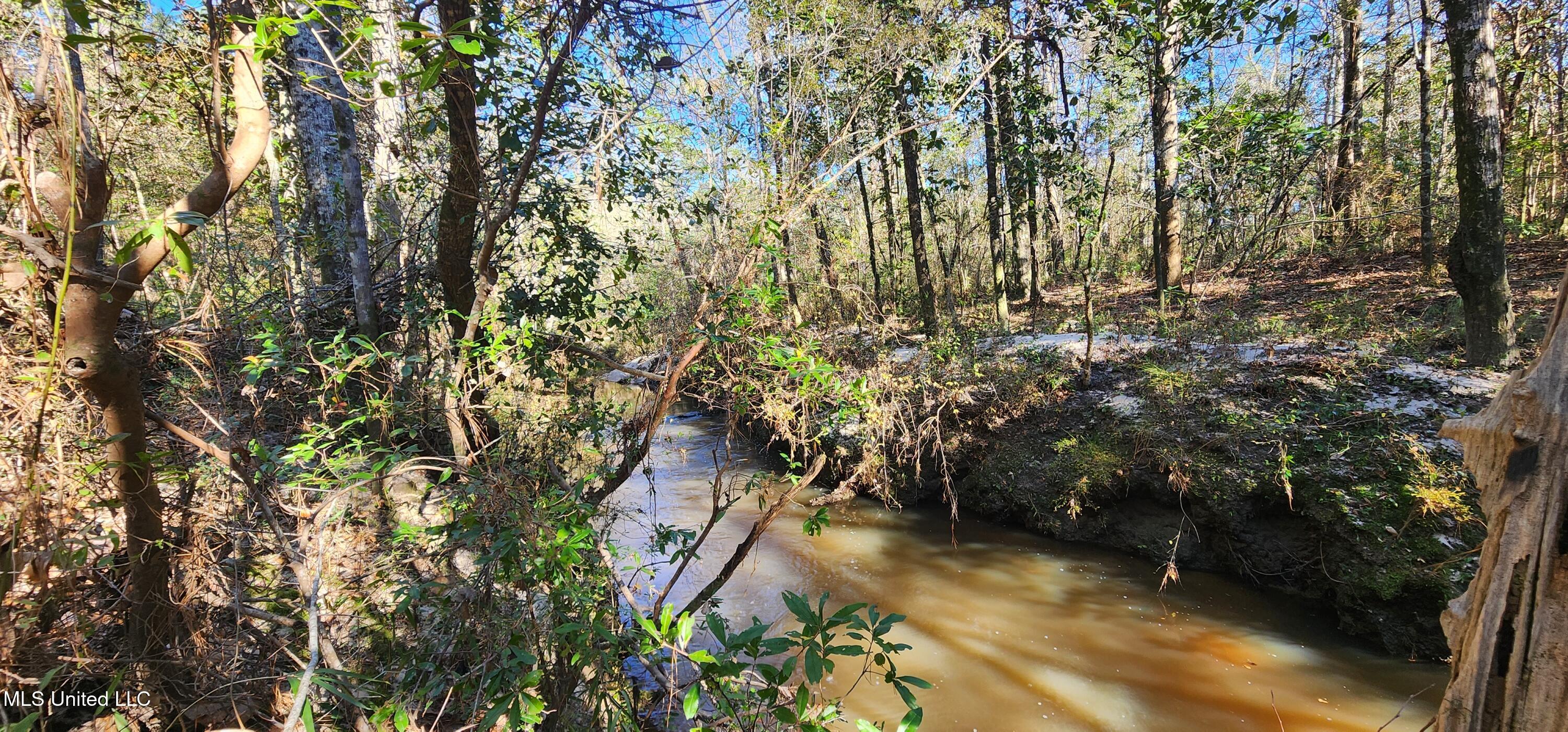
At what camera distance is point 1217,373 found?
20.1 feet

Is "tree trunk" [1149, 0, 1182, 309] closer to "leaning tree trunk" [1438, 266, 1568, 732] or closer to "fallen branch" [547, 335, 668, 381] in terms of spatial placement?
"leaning tree trunk" [1438, 266, 1568, 732]

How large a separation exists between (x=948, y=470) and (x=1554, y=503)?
21.3ft

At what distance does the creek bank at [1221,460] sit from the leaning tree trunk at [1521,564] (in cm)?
260

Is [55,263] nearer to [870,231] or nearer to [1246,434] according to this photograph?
[1246,434]

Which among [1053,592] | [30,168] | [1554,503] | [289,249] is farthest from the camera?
[1053,592]

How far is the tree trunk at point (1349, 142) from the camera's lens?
6.42 metres

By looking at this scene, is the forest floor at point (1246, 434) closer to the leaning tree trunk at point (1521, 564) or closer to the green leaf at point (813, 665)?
the leaning tree trunk at point (1521, 564)

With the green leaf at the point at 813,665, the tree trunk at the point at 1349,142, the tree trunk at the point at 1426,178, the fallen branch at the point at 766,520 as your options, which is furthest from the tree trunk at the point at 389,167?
the tree trunk at the point at 1426,178

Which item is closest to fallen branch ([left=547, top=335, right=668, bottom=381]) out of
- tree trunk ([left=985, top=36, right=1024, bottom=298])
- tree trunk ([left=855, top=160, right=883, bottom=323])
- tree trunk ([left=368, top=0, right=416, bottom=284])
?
tree trunk ([left=368, top=0, right=416, bottom=284])

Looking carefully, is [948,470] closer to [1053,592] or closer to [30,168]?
[1053,592]

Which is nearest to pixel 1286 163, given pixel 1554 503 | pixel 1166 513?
pixel 1166 513

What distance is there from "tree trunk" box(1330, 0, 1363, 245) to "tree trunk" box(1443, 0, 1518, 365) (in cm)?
96

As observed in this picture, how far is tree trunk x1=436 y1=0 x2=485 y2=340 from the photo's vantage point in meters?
2.83

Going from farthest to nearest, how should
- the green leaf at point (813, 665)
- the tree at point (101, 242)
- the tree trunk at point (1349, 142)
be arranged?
the tree trunk at point (1349, 142)
the green leaf at point (813, 665)
the tree at point (101, 242)
